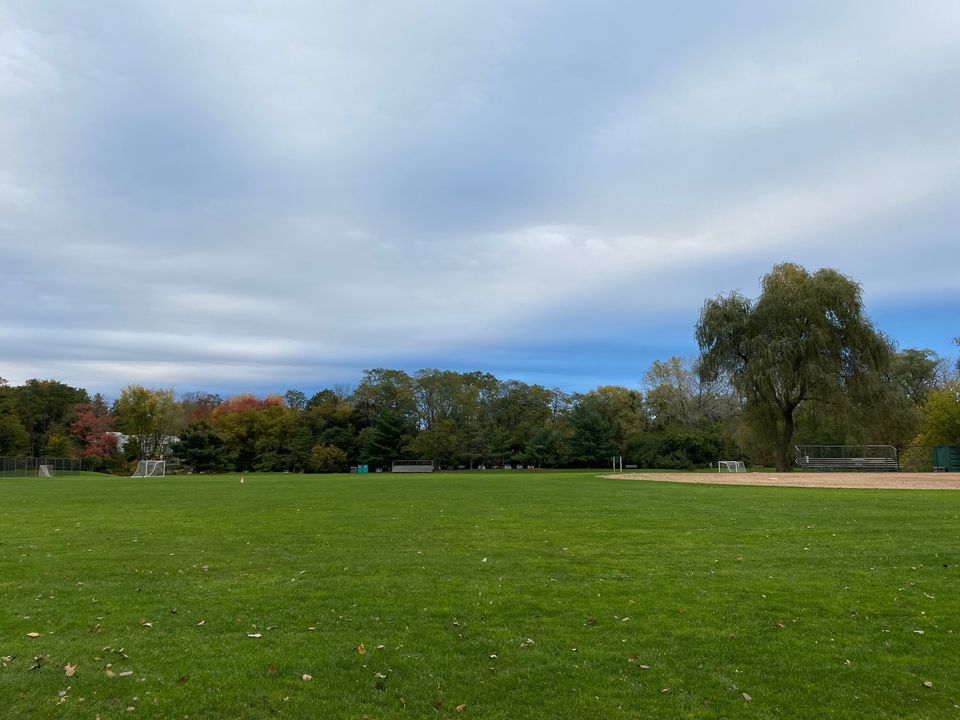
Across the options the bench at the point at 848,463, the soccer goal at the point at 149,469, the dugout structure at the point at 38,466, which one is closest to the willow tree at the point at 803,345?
the bench at the point at 848,463

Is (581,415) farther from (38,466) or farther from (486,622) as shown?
(486,622)

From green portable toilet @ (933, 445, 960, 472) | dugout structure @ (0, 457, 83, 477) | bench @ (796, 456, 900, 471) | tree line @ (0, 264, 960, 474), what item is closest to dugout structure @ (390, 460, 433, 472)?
tree line @ (0, 264, 960, 474)

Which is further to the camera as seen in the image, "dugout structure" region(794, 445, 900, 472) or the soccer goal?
the soccer goal

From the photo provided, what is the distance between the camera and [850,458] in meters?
46.4

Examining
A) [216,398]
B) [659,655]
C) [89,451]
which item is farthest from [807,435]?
[216,398]

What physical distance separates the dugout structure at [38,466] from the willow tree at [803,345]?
2421 inches

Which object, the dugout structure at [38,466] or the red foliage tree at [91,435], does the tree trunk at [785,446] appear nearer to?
the dugout structure at [38,466]

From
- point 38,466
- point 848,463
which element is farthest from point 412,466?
point 848,463

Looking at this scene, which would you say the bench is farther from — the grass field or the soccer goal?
the soccer goal

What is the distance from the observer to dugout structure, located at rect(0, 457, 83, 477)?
6112 centimetres

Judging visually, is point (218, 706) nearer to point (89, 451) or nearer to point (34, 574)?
point (34, 574)

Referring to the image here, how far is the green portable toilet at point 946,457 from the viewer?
41469 mm

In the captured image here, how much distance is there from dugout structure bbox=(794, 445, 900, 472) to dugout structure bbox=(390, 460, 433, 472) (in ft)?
131

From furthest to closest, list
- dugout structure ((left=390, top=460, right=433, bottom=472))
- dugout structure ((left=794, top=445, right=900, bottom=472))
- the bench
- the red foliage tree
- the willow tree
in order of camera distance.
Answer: the red foliage tree
dugout structure ((left=390, top=460, right=433, bottom=472))
dugout structure ((left=794, top=445, right=900, bottom=472))
the bench
the willow tree
